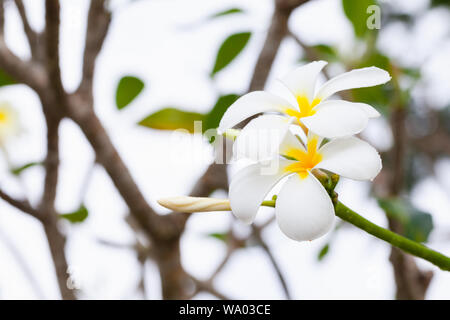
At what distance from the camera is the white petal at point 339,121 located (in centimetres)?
26

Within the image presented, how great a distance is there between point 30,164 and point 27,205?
177 millimetres

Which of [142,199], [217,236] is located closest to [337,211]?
[142,199]

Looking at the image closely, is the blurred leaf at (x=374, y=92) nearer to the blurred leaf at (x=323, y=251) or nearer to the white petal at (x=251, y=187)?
the blurred leaf at (x=323, y=251)

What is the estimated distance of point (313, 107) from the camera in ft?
0.99

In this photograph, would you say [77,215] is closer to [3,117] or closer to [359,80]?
[3,117]

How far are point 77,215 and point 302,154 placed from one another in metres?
0.54

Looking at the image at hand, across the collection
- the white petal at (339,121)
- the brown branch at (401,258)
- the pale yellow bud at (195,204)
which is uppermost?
the white petal at (339,121)

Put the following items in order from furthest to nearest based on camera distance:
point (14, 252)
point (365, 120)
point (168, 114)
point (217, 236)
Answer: point (217, 236)
point (14, 252)
point (168, 114)
point (365, 120)

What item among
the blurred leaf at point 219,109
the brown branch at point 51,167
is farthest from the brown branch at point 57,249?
the blurred leaf at point 219,109

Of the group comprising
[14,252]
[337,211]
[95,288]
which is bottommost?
[95,288]

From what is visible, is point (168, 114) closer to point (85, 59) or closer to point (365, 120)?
point (85, 59)

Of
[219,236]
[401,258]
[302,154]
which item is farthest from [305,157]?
[219,236]

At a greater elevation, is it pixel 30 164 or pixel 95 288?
pixel 30 164
